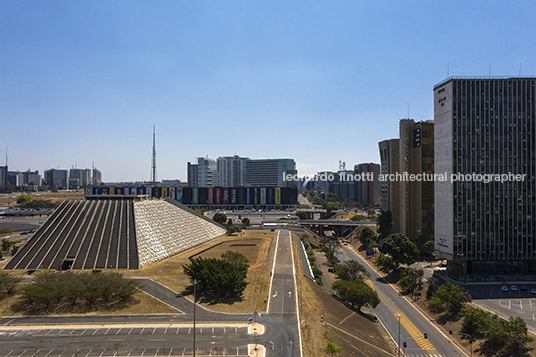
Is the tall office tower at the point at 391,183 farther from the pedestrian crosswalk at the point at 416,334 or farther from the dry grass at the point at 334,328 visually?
the dry grass at the point at 334,328

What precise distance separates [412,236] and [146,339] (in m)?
110

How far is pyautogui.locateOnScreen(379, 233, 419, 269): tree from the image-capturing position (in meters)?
95.8

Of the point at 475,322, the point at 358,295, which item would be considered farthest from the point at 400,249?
the point at 475,322

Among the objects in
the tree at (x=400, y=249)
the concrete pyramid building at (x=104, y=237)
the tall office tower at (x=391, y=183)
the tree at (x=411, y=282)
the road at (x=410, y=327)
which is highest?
the tall office tower at (x=391, y=183)

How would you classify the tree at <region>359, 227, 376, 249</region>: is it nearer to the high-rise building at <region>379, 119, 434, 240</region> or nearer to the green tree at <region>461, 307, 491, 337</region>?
the high-rise building at <region>379, 119, 434, 240</region>

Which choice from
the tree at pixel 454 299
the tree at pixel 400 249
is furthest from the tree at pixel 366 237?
the tree at pixel 454 299

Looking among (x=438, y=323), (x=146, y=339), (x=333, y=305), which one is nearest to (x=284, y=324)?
(x=333, y=305)

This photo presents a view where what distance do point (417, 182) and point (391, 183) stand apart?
53.0ft

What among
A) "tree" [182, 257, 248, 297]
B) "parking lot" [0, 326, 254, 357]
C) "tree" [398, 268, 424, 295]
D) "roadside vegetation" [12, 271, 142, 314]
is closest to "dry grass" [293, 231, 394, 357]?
"parking lot" [0, 326, 254, 357]

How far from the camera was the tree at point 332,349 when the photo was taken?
140 ft

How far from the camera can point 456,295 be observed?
66562 mm

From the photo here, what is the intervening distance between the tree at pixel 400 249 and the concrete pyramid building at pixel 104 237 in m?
69.5

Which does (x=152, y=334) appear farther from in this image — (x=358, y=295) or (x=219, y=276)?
(x=358, y=295)

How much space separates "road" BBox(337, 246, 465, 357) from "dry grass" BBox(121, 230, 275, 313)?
28.2m
